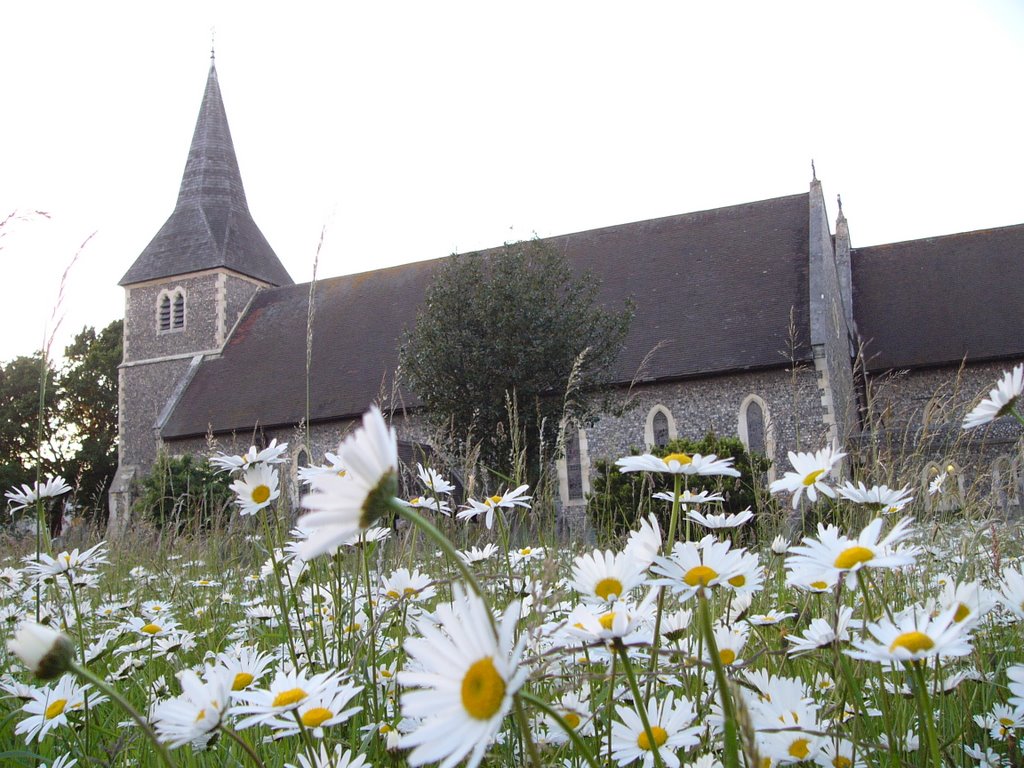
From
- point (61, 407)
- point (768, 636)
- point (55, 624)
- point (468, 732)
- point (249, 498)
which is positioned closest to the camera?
point (468, 732)

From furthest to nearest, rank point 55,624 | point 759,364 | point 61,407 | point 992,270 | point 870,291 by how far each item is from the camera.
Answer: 1. point 61,407
2. point 870,291
3. point 992,270
4. point 759,364
5. point 55,624

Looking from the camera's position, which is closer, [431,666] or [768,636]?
[431,666]

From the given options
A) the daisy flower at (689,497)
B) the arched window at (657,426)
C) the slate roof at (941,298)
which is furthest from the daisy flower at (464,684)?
the slate roof at (941,298)

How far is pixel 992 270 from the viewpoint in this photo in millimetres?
22266

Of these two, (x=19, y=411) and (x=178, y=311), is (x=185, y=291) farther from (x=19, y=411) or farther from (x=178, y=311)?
(x=19, y=411)

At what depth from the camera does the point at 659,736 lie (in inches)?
47.7

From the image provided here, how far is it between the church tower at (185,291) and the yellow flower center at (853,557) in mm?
25787

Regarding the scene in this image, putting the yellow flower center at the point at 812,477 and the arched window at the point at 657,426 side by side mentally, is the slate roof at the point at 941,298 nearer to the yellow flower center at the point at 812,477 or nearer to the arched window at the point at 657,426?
the arched window at the point at 657,426

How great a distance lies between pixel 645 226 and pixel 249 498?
2255cm

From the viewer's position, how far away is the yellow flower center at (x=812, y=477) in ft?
4.62

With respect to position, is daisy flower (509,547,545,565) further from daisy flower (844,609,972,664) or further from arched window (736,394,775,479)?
arched window (736,394,775,479)

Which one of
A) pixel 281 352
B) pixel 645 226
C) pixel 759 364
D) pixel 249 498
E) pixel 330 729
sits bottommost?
pixel 330 729

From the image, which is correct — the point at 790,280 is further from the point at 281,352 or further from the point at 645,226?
the point at 281,352

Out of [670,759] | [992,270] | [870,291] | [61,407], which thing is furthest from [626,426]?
[61,407]
